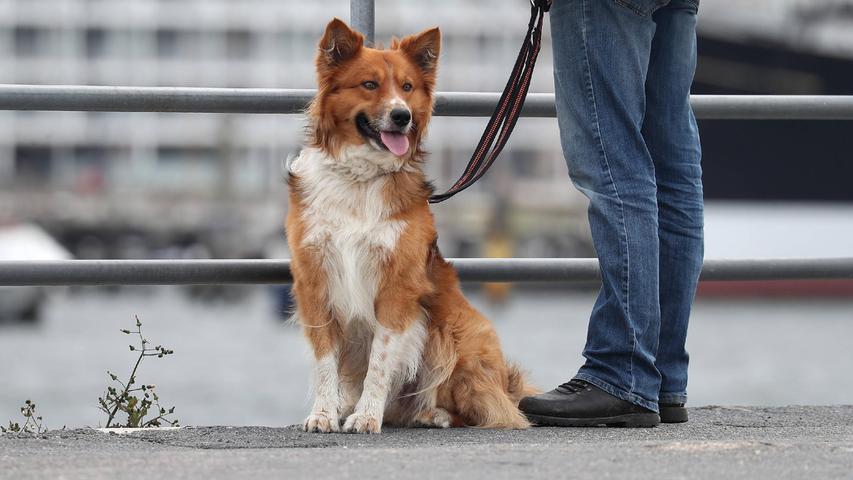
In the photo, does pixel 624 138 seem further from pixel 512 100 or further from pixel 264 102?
pixel 264 102

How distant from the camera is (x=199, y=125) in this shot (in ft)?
202

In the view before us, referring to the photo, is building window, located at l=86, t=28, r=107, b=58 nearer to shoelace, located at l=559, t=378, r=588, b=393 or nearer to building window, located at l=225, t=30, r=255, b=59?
building window, located at l=225, t=30, r=255, b=59

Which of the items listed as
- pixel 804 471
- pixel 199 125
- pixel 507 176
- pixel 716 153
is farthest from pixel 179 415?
pixel 199 125

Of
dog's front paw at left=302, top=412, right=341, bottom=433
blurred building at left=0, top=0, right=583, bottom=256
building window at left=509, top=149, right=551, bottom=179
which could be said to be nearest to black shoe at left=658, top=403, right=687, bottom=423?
dog's front paw at left=302, top=412, right=341, bottom=433

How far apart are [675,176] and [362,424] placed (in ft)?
3.51

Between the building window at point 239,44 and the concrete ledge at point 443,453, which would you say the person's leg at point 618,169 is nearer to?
the concrete ledge at point 443,453

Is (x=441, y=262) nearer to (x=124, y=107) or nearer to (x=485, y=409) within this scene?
(x=485, y=409)

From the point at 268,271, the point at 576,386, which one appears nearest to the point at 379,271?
the point at 268,271

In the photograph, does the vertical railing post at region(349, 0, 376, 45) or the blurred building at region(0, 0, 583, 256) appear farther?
the blurred building at region(0, 0, 583, 256)

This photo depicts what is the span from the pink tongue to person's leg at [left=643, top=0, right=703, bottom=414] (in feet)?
2.19

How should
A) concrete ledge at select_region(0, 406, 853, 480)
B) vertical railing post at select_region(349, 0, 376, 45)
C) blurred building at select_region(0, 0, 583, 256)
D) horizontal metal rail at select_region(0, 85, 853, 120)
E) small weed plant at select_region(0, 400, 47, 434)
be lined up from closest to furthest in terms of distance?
concrete ledge at select_region(0, 406, 853, 480)
small weed plant at select_region(0, 400, 47, 434)
horizontal metal rail at select_region(0, 85, 853, 120)
vertical railing post at select_region(349, 0, 376, 45)
blurred building at select_region(0, 0, 583, 256)

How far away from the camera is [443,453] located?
2691mm

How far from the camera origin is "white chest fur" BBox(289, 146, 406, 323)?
3.47m

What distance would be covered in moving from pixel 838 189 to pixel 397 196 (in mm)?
25890
